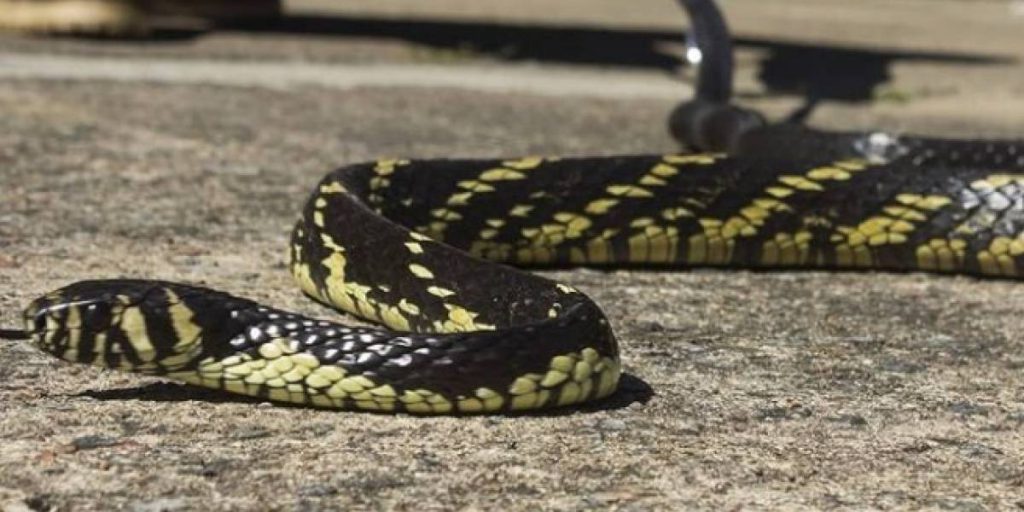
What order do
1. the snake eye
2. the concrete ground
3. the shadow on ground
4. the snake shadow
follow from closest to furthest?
the concrete ground
the snake eye
the snake shadow
the shadow on ground

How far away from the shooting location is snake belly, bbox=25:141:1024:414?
4.08 metres

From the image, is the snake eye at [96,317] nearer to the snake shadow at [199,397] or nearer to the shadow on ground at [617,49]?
the snake shadow at [199,397]

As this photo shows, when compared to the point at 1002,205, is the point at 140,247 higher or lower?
lower

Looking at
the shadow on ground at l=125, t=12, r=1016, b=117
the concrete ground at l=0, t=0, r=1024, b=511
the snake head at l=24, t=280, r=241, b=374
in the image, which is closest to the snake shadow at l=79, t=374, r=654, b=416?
the concrete ground at l=0, t=0, r=1024, b=511

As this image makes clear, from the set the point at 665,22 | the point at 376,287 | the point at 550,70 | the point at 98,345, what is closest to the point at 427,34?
the point at 550,70

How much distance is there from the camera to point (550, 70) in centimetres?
1402

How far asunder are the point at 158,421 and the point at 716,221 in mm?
2709

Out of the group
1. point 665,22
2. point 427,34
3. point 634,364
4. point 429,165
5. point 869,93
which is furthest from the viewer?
point 665,22

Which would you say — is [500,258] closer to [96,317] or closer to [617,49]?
[96,317]

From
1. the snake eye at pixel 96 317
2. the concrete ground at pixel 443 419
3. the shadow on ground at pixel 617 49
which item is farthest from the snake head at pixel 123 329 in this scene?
the shadow on ground at pixel 617 49

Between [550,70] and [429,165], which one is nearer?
[429,165]

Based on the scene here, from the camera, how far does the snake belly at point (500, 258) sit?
4.08 m

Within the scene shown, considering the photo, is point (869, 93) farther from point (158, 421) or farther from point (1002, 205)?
point (158, 421)

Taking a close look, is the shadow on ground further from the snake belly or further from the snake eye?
the snake eye
